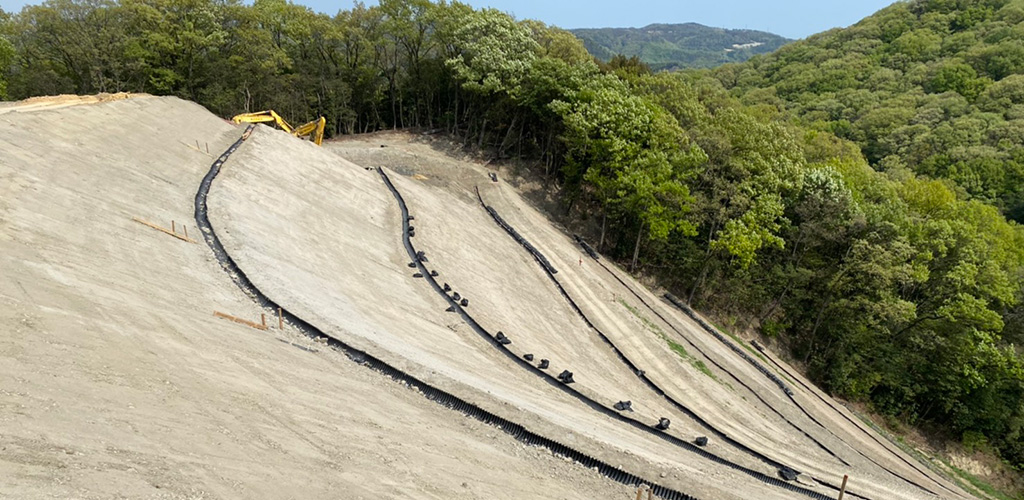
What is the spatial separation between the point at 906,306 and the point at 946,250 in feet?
17.5

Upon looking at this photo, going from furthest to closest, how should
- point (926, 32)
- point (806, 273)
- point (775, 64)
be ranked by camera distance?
point (775, 64) → point (926, 32) → point (806, 273)

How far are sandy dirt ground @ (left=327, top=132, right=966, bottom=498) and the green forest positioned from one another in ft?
21.1

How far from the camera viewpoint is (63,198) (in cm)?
1725

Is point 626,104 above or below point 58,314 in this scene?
above

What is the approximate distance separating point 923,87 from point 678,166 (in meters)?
93.1

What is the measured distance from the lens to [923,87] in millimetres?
97875

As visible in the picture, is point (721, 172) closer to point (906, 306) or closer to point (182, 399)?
point (906, 306)

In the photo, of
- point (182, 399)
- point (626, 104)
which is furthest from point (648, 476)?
point (626, 104)

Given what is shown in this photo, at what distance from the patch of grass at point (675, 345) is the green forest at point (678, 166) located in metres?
7.14

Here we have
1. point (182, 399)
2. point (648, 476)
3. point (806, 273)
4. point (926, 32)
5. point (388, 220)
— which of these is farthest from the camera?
point (926, 32)

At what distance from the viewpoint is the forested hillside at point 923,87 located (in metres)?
65.2

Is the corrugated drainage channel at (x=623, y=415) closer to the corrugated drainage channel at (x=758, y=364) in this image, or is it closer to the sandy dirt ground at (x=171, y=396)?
the sandy dirt ground at (x=171, y=396)

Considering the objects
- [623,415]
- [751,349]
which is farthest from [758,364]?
[623,415]

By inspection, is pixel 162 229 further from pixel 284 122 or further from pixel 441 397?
pixel 284 122
